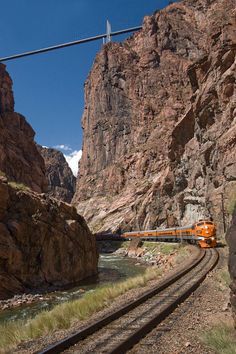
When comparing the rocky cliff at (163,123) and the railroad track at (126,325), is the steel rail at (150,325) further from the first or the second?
the rocky cliff at (163,123)

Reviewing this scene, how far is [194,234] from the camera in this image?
3778cm

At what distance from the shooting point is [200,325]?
8938 mm

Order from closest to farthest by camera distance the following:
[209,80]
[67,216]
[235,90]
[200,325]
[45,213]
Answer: [200,325] → [45,213] → [67,216] → [235,90] → [209,80]

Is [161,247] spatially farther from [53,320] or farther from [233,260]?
[233,260]

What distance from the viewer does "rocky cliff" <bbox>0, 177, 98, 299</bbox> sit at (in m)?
24.5

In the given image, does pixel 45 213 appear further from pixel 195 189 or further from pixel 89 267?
pixel 195 189

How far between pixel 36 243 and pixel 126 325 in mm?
19337

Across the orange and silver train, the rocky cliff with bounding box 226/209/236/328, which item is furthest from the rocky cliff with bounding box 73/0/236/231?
the rocky cliff with bounding box 226/209/236/328

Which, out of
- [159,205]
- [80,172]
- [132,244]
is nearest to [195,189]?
[132,244]

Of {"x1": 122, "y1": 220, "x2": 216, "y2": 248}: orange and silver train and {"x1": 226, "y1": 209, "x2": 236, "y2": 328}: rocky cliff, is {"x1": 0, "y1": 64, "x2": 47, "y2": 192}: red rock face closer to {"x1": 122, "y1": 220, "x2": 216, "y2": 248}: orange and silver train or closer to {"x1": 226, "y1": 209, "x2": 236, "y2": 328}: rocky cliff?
{"x1": 122, "y1": 220, "x2": 216, "y2": 248}: orange and silver train

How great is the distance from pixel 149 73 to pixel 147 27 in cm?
2324

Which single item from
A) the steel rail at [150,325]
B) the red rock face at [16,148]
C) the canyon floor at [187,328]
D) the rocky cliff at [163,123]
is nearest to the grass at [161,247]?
the rocky cliff at [163,123]

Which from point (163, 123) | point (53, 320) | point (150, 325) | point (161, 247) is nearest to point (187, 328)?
point (150, 325)

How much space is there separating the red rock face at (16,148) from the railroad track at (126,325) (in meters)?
62.5
